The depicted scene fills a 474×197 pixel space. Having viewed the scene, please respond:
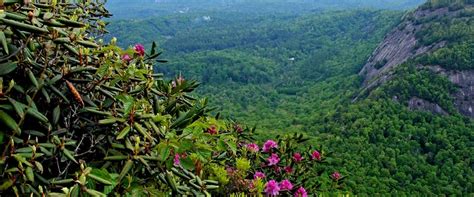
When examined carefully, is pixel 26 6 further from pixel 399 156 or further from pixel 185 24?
pixel 185 24

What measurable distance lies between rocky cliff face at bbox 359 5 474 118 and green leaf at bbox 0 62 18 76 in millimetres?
42590

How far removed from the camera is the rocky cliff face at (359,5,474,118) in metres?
41.8

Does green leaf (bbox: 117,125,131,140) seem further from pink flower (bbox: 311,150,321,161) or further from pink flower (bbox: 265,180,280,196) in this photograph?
pink flower (bbox: 311,150,321,161)

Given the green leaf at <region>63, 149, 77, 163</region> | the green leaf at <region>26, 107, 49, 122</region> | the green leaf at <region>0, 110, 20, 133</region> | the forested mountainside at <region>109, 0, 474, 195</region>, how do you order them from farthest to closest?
the forested mountainside at <region>109, 0, 474, 195</region> < the green leaf at <region>63, 149, 77, 163</region> < the green leaf at <region>26, 107, 49, 122</region> < the green leaf at <region>0, 110, 20, 133</region>

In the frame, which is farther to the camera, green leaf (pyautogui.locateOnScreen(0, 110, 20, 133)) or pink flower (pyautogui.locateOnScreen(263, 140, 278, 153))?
pink flower (pyautogui.locateOnScreen(263, 140, 278, 153))

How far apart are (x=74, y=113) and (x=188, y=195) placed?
38.0 inches

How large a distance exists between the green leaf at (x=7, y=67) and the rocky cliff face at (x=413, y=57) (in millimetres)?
42590

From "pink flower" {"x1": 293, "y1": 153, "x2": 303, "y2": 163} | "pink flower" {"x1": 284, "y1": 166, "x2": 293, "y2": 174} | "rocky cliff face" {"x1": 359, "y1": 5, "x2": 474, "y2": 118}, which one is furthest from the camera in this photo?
"rocky cliff face" {"x1": 359, "y1": 5, "x2": 474, "y2": 118}

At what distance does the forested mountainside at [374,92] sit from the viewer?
107 feet

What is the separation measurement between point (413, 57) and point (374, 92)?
7.67m

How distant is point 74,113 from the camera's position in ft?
9.43

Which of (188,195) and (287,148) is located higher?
(188,195)

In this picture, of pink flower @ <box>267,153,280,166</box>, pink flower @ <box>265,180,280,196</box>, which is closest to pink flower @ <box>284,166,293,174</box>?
pink flower @ <box>267,153,280,166</box>

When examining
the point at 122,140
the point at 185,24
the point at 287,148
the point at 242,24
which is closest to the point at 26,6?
the point at 122,140
